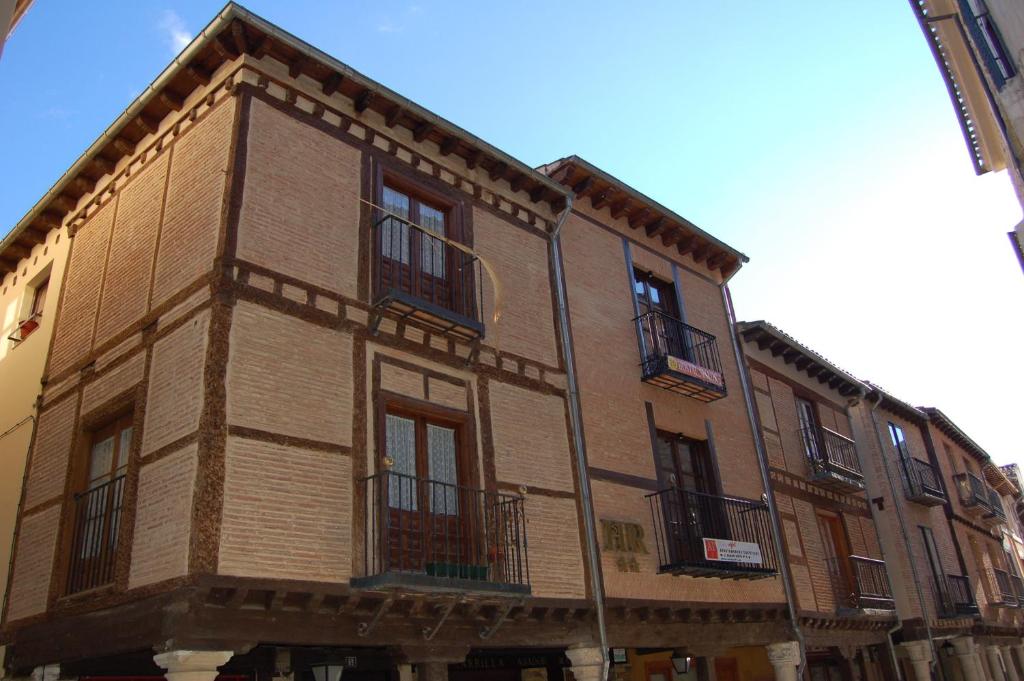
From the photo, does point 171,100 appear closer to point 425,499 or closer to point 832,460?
point 425,499

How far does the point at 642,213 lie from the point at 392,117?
5567mm

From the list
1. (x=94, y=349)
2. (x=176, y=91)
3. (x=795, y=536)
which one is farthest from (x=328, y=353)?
(x=795, y=536)

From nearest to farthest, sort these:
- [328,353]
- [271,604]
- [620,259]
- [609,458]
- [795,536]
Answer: [271,604] < [328,353] < [609,458] < [620,259] < [795,536]

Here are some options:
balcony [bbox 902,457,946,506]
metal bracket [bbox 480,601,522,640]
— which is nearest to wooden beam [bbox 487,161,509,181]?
metal bracket [bbox 480,601,522,640]

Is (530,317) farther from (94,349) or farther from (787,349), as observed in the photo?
(787,349)

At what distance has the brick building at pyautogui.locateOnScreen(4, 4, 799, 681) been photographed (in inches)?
322

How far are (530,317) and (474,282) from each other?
45.4 inches

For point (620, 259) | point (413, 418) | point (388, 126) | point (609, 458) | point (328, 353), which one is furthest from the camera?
point (620, 259)

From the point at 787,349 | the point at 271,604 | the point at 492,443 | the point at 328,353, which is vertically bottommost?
the point at 271,604

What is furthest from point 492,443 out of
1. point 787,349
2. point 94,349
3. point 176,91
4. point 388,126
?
point 787,349

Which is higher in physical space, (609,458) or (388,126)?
(388,126)

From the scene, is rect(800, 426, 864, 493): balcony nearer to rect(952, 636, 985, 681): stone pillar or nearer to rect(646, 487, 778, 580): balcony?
rect(646, 487, 778, 580): balcony

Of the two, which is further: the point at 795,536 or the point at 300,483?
the point at 795,536

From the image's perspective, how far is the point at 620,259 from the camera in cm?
1453
